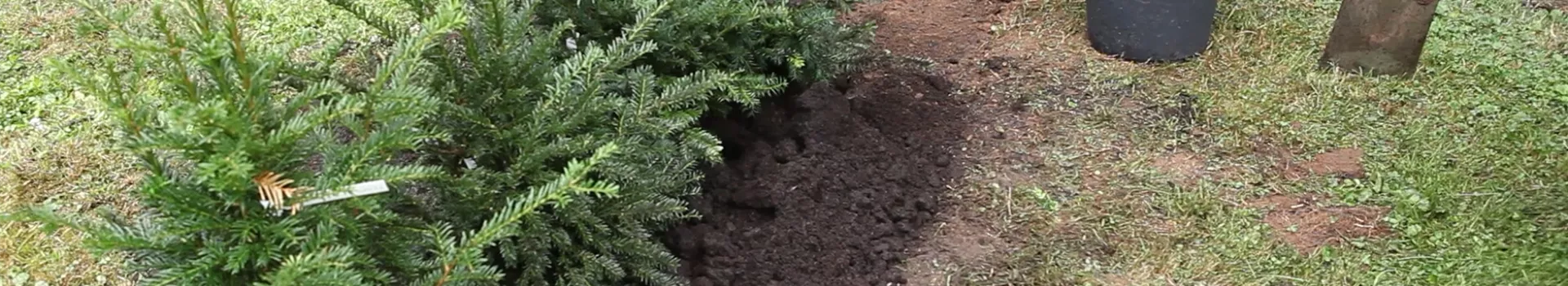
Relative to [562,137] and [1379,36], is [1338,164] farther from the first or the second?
[562,137]

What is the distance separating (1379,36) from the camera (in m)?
3.39

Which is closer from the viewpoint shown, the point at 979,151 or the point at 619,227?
the point at 619,227

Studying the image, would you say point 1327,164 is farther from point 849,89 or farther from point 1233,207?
point 849,89

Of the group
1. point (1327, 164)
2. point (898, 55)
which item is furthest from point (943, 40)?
point (1327, 164)

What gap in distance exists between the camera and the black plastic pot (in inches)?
138

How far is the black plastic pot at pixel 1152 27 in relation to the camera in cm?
351

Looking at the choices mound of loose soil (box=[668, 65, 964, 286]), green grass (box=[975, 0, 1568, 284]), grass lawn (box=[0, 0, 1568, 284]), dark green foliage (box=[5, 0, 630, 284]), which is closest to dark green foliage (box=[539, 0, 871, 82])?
mound of loose soil (box=[668, 65, 964, 286])

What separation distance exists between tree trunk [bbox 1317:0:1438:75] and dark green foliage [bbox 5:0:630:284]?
268cm

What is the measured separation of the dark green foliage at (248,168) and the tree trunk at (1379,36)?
2.68 metres

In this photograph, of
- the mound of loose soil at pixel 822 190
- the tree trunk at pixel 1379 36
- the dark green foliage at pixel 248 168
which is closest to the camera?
the dark green foliage at pixel 248 168

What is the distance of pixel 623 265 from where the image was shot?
2.08 m

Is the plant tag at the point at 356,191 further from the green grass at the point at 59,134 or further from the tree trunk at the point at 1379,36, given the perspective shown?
the tree trunk at the point at 1379,36

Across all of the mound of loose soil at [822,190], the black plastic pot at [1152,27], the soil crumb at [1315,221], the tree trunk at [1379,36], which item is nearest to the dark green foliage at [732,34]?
the mound of loose soil at [822,190]

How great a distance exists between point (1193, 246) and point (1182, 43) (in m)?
1.18
